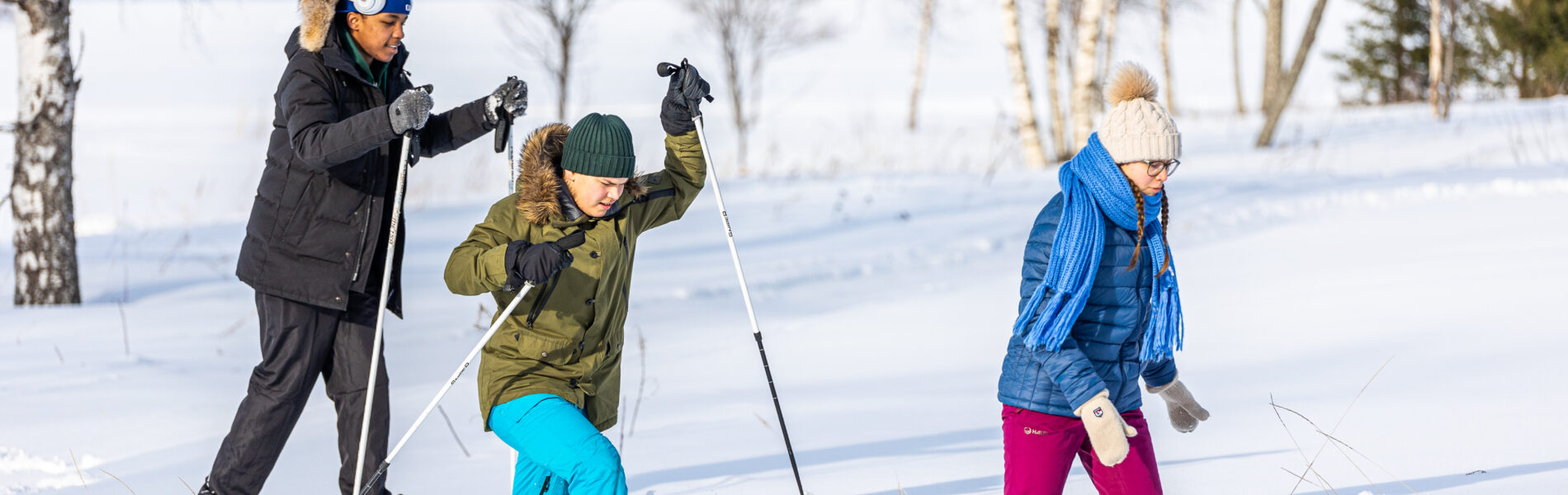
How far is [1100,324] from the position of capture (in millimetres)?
2738

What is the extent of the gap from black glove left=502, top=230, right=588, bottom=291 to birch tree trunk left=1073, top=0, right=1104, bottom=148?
10.9 metres

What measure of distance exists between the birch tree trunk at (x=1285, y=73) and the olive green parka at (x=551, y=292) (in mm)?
12978

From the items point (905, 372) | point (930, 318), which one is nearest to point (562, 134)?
point (905, 372)

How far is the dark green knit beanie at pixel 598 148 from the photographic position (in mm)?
2719

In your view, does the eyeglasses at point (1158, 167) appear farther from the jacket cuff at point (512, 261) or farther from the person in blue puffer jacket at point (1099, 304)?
the jacket cuff at point (512, 261)

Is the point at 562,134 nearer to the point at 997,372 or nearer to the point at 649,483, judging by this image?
the point at 649,483

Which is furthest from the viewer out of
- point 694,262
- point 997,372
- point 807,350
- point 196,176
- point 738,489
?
point 196,176

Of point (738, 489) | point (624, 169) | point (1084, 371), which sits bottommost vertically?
point (738, 489)

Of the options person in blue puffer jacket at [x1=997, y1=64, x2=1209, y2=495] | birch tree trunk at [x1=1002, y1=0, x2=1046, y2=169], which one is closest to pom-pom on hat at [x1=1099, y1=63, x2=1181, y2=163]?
person in blue puffer jacket at [x1=997, y1=64, x2=1209, y2=495]

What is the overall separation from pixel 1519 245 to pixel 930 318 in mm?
3769

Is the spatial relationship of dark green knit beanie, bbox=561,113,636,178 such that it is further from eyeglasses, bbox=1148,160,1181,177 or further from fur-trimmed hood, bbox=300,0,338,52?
eyeglasses, bbox=1148,160,1181,177

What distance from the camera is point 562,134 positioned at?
287cm

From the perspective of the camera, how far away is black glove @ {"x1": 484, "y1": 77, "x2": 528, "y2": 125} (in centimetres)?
312

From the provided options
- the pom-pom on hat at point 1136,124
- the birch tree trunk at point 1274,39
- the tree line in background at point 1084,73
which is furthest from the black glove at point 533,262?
the birch tree trunk at point 1274,39
